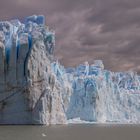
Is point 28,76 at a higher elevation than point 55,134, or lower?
higher

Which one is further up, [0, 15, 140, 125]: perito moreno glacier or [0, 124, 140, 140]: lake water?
[0, 15, 140, 125]: perito moreno glacier

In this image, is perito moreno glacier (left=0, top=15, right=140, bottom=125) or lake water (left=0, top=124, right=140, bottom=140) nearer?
lake water (left=0, top=124, right=140, bottom=140)

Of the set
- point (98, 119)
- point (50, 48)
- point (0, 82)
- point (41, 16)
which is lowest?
point (98, 119)

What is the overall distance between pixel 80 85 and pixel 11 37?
112 ft

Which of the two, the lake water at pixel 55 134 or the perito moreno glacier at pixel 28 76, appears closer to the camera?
the lake water at pixel 55 134

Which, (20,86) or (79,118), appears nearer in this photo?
(20,86)

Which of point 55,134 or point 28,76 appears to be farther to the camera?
point 28,76

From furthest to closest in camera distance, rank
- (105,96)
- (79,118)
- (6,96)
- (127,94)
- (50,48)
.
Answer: (127,94)
(105,96)
(79,118)
(50,48)
(6,96)

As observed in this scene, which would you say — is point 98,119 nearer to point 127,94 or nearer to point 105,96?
point 105,96

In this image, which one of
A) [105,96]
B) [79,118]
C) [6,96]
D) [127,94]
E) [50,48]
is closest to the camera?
[6,96]

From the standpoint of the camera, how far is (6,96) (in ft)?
167

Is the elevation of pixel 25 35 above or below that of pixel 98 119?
above

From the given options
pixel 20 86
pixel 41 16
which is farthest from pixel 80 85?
pixel 20 86

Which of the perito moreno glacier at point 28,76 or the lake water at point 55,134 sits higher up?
the perito moreno glacier at point 28,76
